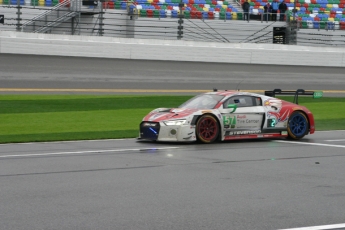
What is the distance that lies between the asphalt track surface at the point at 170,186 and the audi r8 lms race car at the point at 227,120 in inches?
20.5

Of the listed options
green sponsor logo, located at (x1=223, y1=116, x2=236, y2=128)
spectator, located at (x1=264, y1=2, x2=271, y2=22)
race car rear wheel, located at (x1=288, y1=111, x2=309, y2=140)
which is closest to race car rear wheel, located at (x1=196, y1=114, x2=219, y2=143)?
green sponsor logo, located at (x1=223, y1=116, x2=236, y2=128)

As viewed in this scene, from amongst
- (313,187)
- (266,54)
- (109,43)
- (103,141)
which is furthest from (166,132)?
(266,54)

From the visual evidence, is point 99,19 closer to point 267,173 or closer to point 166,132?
point 166,132

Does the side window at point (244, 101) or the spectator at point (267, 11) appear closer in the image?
the side window at point (244, 101)

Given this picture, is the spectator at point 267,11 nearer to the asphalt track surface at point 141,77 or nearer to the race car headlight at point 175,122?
the asphalt track surface at point 141,77

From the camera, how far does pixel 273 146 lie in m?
14.8

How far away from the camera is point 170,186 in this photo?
9.46 m

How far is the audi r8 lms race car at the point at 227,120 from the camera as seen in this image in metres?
15.0

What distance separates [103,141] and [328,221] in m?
8.82

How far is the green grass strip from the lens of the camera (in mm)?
16953

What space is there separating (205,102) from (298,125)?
2.39 m

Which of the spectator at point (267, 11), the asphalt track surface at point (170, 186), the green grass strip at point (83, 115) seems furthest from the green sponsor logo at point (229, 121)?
the spectator at point (267, 11)

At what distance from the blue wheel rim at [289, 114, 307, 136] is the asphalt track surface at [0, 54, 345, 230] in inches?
10.6

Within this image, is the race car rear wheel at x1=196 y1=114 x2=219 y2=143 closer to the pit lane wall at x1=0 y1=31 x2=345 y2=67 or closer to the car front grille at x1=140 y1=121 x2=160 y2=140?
the car front grille at x1=140 y1=121 x2=160 y2=140
